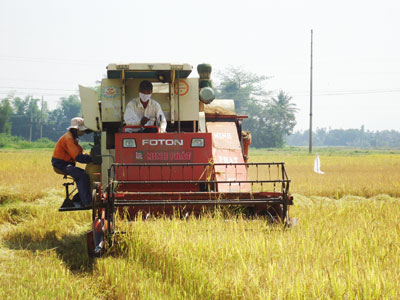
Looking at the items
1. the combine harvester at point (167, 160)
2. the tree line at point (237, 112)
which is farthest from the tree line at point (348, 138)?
the combine harvester at point (167, 160)

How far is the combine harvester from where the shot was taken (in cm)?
562

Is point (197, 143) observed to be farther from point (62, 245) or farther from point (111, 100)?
point (62, 245)

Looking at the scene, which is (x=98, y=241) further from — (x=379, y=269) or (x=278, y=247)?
(x=379, y=269)

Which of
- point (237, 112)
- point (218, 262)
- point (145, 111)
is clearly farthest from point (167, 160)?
point (237, 112)

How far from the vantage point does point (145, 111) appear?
7.33m

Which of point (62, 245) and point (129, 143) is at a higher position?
point (129, 143)

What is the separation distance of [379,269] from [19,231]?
5440mm

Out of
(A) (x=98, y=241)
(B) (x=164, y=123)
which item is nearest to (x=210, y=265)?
(A) (x=98, y=241)

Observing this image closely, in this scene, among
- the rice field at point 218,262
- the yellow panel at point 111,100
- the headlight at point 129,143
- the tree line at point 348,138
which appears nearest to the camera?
the rice field at point 218,262

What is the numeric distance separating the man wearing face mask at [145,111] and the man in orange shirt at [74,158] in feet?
2.50

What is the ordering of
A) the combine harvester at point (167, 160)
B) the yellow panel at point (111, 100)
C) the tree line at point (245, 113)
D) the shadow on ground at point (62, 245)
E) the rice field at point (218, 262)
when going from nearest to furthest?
the rice field at point (218, 262) < the shadow on ground at point (62, 245) < the combine harvester at point (167, 160) < the yellow panel at point (111, 100) < the tree line at point (245, 113)

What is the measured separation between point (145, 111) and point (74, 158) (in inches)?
50.9

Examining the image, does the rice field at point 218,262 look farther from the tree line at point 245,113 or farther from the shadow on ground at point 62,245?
the tree line at point 245,113

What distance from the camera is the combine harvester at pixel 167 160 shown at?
5625 mm
